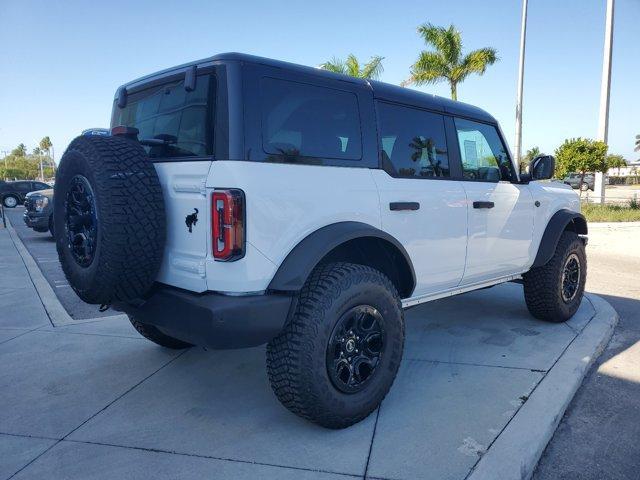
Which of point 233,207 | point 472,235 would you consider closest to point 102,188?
point 233,207

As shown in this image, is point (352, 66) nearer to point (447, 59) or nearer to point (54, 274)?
point (447, 59)

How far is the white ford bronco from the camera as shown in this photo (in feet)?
7.68

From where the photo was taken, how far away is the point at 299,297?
2568 mm

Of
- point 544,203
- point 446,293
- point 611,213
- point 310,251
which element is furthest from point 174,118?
point 611,213

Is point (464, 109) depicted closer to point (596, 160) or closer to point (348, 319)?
point (348, 319)

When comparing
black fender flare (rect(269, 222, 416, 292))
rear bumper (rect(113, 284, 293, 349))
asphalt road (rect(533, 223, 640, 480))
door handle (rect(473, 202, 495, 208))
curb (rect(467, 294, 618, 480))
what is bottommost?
asphalt road (rect(533, 223, 640, 480))

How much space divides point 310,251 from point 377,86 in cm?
133

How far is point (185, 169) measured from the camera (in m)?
2.46

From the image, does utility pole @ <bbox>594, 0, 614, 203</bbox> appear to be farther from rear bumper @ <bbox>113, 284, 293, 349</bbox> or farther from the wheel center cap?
rear bumper @ <bbox>113, 284, 293, 349</bbox>

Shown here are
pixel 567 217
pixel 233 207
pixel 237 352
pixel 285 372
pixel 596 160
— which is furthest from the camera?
pixel 596 160

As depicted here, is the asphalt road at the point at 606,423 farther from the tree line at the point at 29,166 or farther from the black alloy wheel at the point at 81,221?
the tree line at the point at 29,166

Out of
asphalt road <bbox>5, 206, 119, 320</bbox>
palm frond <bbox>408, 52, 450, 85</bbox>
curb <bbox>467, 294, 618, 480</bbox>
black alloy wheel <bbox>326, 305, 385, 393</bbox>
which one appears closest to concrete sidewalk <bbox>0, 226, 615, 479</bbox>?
curb <bbox>467, 294, 618, 480</bbox>

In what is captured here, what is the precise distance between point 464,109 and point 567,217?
1.58 meters

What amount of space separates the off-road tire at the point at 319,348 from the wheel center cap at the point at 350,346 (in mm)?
202
